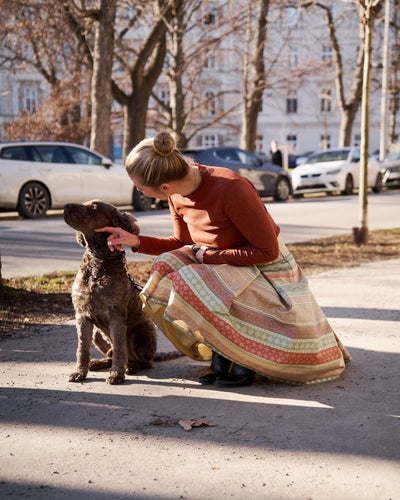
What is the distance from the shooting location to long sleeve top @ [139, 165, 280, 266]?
12.5 ft

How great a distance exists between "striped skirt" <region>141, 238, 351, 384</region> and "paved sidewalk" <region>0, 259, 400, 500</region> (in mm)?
171

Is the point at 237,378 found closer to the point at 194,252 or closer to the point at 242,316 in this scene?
the point at 242,316

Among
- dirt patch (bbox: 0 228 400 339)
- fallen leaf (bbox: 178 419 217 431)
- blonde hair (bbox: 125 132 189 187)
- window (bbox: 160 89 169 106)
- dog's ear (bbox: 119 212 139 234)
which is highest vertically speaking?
window (bbox: 160 89 169 106)

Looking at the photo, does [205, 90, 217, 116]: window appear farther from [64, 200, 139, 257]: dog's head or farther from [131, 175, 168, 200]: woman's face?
[131, 175, 168, 200]: woman's face

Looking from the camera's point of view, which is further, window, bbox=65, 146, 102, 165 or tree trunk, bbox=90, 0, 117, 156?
tree trunk, bbox=90, 0, 117, 156

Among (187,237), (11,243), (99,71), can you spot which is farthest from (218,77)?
(187,237)

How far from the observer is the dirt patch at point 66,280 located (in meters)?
5.80

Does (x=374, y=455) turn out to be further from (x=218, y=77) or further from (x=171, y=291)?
(x=218, y=77)

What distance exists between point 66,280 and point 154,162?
4.00m

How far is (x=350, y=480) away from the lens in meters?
2.73

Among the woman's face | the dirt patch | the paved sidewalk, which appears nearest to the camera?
the paved sidewalk

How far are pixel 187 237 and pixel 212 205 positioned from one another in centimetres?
51

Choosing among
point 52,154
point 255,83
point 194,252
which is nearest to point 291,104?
point 255,83

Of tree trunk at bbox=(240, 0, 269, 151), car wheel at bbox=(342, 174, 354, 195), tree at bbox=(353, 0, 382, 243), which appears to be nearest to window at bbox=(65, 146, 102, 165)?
tree at bbox=(353, 0, 382, 243)
